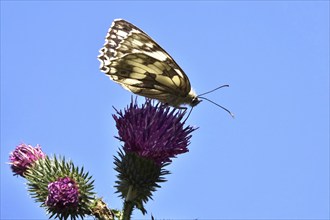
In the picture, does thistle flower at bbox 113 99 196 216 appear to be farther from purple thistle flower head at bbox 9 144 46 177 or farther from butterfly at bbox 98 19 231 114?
purple thistle flower head at bbox 9 144 46 177

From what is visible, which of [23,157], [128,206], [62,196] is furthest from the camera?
[23,157]

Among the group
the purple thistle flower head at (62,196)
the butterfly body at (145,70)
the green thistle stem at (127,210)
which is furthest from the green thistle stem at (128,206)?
the butterfly body at (145,70)

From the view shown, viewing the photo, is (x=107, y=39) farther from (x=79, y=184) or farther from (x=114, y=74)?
(x=79, y=184)

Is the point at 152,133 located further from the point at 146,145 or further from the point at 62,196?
the point at 62,196

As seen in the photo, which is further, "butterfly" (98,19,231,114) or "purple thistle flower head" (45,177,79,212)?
"butterfly" (98,19,231,114)

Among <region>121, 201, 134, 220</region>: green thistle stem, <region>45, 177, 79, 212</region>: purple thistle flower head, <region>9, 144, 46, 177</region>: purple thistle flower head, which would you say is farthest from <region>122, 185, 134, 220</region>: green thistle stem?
<region>9, 144, 46, 177</region>: purple thistle flower head

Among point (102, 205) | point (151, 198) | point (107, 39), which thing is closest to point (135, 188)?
point (151, 198)

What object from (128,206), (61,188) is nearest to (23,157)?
(61,188)
